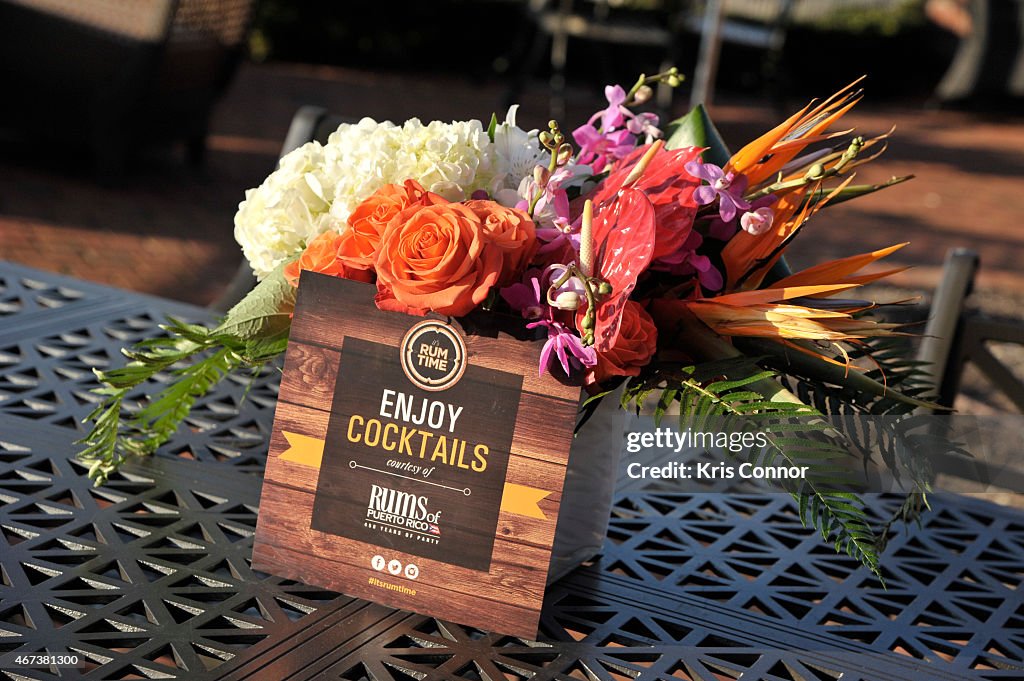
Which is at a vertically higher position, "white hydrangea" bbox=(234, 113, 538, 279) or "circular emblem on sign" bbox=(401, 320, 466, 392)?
"white hydrangea" bbox=(234, 113, 538, 279)

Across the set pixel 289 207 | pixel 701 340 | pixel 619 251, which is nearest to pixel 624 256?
pixel 619 251

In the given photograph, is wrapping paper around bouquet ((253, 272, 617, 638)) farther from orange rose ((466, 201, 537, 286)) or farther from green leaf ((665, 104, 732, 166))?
green leaf ((665, 104, 732, 166))

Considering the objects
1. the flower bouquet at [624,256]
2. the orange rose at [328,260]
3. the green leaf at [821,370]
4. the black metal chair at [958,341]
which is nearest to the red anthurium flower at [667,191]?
the flower bouquet at [624,256]

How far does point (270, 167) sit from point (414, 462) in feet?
18.0

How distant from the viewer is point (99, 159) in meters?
5.48

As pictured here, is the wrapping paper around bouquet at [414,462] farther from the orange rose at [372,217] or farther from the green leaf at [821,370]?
the green leaf at [821,370]

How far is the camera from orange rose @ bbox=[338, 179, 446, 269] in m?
1.05

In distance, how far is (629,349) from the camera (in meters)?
1.00

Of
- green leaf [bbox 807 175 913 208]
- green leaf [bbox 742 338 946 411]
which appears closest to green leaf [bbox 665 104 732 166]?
green leaf [bbox 807 175 913 208]

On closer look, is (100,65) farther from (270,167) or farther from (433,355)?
(433,355)

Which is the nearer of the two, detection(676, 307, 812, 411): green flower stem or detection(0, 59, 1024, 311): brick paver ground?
detection(676, 307, 812, 411): green flower stem

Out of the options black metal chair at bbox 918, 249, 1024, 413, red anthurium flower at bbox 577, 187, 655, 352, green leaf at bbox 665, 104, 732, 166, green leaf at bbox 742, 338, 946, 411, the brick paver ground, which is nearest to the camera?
red anthurium flower at bbox 577, 187, 655, 352

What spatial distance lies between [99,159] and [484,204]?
16.0ft

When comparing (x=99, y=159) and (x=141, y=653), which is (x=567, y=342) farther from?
(x=99, y=159)
